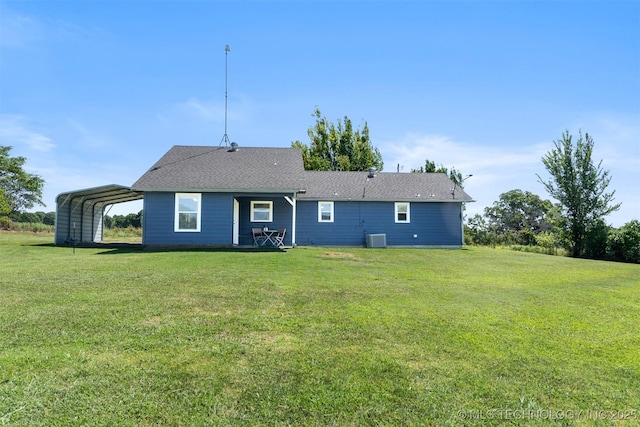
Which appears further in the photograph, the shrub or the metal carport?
the shrub

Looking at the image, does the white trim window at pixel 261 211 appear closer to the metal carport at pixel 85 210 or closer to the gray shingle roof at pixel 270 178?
the gray shingle roof at pixel 270 178

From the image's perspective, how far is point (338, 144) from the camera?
36000 mm

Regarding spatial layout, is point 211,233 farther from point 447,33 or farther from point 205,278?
point 447,33

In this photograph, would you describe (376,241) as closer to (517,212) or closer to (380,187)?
(380,187)

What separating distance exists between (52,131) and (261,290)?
2332 centimetres

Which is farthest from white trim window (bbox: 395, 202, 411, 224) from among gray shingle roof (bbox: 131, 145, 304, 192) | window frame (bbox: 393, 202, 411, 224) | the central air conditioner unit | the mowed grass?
the mowed grass

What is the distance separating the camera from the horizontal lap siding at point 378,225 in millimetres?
18297

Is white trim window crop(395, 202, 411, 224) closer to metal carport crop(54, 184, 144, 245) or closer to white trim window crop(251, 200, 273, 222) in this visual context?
white trim window crop(251, 200, 273, 222)

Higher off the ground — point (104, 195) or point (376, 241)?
point (104, 195)

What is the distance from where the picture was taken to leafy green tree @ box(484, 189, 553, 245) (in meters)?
44.3

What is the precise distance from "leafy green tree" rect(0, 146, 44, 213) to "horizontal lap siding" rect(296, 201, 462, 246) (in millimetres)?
32966

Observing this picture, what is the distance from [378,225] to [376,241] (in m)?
0.97

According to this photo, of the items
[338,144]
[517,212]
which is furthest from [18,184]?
[517,212]

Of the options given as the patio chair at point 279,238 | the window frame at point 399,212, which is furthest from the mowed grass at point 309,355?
the window frame at point 399,212
